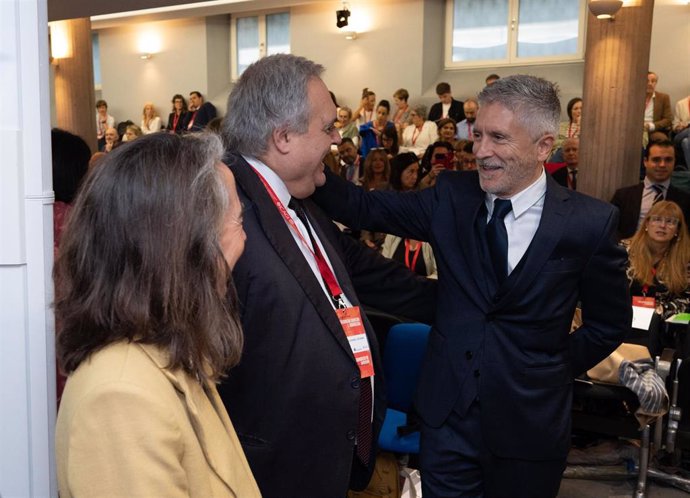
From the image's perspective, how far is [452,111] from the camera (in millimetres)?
10836

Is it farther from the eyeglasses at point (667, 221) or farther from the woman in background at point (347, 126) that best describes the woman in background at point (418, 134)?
the eyeglasses at point (667, 221)

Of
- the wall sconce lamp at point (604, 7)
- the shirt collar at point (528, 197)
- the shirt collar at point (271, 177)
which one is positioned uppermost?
the wall sconce lamp at point (604, 7)

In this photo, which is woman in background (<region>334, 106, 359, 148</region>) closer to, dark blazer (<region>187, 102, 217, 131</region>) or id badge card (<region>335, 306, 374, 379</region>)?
dark blazer (<region>187, 102, 217, 131</region>)

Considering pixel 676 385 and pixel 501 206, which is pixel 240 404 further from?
pixel 676 385

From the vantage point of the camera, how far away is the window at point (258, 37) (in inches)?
552

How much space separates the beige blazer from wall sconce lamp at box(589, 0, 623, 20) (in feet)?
16.6

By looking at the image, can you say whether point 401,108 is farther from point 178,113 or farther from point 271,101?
point 271,101

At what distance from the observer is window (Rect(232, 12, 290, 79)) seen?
14023mm

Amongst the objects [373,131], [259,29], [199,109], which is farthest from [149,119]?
[373,131]

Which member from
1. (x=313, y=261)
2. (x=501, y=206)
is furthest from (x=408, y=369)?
(x=313, y=261)

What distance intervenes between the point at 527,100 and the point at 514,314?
584 mm

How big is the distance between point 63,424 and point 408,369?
2072 millimetres

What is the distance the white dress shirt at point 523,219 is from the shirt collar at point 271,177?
2.17 feet

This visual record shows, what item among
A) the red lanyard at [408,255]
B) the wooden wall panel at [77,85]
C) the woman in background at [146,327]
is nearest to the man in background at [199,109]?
the wooden wall panel at [77,85]
